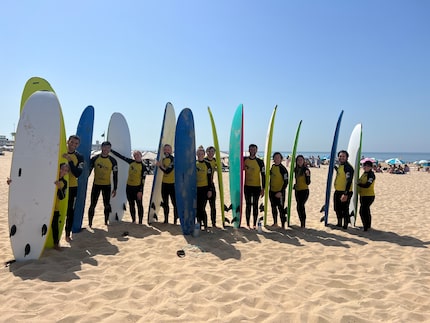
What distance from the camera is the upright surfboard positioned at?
6.05 m

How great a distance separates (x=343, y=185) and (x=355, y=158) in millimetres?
941

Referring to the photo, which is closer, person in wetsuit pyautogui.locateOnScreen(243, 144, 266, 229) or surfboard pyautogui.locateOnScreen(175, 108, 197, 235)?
surfboard pyautogui.locateOnScreen(175, 108, 197, 235)

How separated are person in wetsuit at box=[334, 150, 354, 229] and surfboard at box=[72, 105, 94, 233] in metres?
4.47

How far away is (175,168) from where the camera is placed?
507cm

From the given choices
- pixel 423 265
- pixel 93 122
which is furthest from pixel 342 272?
pixel 93 122

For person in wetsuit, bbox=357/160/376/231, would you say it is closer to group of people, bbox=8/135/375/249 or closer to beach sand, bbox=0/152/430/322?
group of people, bbox=8/135/375/249

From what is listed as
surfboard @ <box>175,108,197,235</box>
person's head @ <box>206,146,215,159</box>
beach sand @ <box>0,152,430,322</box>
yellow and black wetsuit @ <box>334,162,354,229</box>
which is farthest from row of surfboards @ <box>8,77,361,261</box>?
beach sand @ <box>0,152,430,322</box>

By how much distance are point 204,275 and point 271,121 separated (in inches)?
136

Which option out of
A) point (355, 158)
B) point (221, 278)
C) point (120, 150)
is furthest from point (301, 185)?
point (120, 150)

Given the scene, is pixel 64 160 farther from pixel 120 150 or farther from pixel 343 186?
pixel 343 186

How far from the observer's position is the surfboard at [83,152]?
16.8 feet

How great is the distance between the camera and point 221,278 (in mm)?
3266

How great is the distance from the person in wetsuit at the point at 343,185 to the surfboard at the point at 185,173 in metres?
2.65

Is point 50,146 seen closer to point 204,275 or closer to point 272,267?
point 204,275
